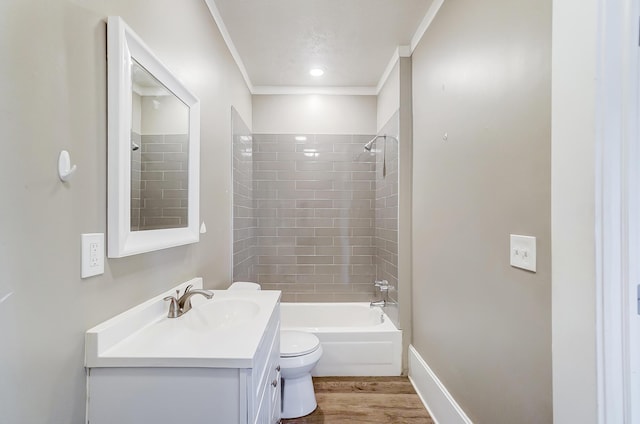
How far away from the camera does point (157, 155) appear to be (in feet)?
4.38

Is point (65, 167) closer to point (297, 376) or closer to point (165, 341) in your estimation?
point (165, 341)

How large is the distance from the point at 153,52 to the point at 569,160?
1.53 metres

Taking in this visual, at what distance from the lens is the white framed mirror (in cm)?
103

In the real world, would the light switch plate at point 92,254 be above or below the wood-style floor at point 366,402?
above

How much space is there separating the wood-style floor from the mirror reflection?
5.04 ft

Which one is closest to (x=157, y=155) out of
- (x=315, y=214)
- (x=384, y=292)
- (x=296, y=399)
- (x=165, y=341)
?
(x=165, y=341)

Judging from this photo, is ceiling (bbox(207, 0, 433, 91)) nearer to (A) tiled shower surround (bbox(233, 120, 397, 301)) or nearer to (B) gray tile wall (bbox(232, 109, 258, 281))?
(B) gray tile wall (bbox(232, 109, 258, 281))

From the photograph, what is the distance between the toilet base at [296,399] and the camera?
6.64 ft

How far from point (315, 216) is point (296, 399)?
1818 mm

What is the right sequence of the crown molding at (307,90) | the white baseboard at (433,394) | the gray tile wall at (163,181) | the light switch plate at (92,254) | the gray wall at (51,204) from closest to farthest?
the gray wall at (51,204) → the light switch plate at (92,254) → the gray tile wall at (163,181) → the white baseboard at (433,394) → the crown molding at (307,90)

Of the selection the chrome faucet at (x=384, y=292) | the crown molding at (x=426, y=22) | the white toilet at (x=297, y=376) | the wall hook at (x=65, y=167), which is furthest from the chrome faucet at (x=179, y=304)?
the crown molding at (x=426, y=22)

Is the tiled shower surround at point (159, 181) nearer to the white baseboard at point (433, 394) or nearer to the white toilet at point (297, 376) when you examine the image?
the white toilet at point (297, 376)

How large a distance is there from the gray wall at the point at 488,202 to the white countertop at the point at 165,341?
0.97m

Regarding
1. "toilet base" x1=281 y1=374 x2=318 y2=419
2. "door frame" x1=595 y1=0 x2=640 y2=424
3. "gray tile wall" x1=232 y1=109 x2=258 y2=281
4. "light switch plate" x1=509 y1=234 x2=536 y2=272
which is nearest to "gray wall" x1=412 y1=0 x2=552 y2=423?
"light switch plate" x1=509 y1=234 x2=536 y2=272
